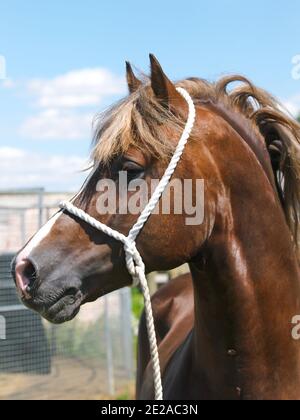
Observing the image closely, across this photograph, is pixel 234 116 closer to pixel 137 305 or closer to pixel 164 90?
pixel 164 90

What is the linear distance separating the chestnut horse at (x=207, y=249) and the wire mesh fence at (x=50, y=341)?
4.53 metres

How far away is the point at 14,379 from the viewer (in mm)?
6898

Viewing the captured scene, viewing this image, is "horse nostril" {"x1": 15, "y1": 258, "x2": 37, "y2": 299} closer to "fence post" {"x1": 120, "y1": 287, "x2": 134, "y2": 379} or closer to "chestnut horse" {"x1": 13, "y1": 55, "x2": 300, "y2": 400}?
"chestnut horse" {"x1": 13, "y1": 55, "x2": 300, "y2": 400}

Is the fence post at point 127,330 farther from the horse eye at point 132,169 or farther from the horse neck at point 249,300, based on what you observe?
the horse eye at point 132,169

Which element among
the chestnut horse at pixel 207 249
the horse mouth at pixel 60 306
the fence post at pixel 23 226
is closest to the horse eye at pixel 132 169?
the chestnut horse at pixel 207 249

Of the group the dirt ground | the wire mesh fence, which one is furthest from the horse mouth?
the dirt ground

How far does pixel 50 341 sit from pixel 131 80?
554 cm

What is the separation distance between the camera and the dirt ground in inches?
272

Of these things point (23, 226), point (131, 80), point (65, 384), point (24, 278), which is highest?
point (131, 80)

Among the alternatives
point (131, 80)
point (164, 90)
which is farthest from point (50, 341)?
point (164, 90)

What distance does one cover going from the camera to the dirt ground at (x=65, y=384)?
6914 millimetres

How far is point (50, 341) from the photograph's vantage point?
7277mm

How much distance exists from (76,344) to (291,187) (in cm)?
586

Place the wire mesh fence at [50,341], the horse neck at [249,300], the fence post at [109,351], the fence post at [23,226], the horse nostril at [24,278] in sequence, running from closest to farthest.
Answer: the horse nostril at [24,278], the horse neck at [249,300], the wire mesh fence at [50,341], the fence post at [23,226], the fence post at [109,351]
